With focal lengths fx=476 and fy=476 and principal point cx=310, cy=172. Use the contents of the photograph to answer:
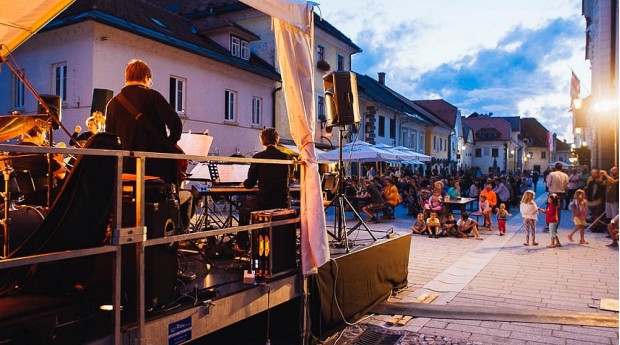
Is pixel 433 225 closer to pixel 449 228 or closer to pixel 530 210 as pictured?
pixel 449 228

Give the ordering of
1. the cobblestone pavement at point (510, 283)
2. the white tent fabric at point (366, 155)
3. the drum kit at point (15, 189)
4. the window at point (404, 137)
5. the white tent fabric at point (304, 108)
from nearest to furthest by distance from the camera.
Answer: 1. the drum kit at point (15, 189)
2. the white tent fabric at point (304, 108)
3. the cobblestone pavement at point (510, 283)
4. the white tent fabric at point (366, 155)
5. the window at point (404, 137)

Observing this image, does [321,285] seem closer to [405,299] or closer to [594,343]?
[405,299]

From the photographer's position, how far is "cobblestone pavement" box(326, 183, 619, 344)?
5043 mm

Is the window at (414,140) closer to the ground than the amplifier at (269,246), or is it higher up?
higher up

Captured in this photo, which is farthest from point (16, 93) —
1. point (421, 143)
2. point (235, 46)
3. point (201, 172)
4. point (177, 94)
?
point (421, 143)

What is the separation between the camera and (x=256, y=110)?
75.6 feet

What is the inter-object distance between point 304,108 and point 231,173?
2.44m

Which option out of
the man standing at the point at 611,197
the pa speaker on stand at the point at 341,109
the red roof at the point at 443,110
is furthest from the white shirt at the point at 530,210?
the red roof at the point at 443,110

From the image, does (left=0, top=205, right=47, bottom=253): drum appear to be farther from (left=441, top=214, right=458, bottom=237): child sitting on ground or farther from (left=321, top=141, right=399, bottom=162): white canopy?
(left=321, top=141, right=399, bottom=162): white canopy

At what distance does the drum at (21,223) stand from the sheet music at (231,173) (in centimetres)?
254

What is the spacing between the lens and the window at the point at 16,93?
17.0m

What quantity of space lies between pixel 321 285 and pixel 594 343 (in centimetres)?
277

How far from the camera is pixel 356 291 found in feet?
18.2

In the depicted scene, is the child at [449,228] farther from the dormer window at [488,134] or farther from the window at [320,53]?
the dormer window at [488,134]
